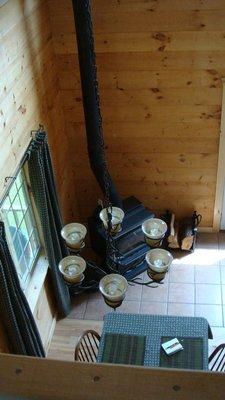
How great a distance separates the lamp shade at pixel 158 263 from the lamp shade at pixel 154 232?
57mm

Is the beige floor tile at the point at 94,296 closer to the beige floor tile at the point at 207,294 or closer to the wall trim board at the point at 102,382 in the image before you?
the beige floor tile at the point at 207,294

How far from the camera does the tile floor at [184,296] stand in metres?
4.87

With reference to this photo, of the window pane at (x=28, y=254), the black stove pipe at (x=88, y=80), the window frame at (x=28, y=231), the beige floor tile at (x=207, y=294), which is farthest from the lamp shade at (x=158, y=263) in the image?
the beige floor tile at (x=207, y=294)

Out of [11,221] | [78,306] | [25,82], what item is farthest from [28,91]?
[78,306]

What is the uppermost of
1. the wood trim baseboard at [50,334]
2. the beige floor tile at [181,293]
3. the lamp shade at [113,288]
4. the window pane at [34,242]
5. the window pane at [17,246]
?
the lamp shade at [113,288]

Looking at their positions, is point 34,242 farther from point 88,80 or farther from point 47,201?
point 88,80

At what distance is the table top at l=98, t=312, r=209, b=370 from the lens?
3637 mm

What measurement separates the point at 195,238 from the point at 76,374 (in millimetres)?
5023

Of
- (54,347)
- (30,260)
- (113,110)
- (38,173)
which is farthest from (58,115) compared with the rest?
(54,347)

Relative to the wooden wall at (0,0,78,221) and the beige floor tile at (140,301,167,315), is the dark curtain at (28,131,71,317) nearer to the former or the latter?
the wooden wall at (0,0,78,221)

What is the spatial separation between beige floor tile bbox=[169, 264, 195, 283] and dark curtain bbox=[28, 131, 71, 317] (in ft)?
4.26

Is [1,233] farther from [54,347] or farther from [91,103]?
[54,347]

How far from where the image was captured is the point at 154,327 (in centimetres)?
376

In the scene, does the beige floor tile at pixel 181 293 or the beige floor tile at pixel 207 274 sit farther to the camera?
the beige floor tile at pixel 207 274
